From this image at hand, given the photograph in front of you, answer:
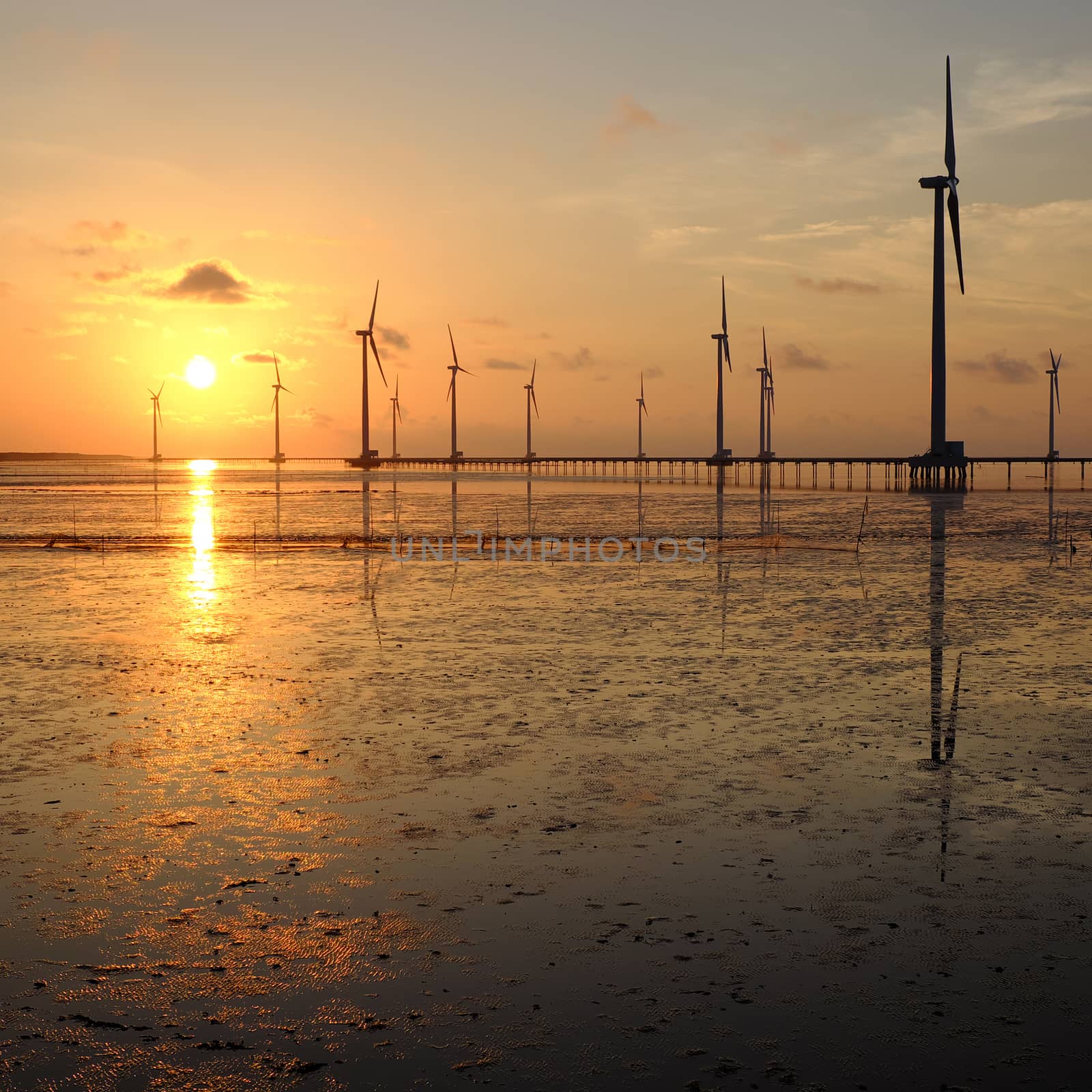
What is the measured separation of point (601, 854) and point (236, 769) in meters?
4.26

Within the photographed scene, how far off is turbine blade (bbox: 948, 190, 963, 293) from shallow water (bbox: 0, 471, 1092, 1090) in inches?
3496

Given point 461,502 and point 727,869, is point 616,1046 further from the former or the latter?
point 461,502

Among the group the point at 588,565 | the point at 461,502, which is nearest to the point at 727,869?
the point at 588,565

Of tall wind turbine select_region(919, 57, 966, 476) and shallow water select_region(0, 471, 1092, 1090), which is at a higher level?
tall wind turbine select_region(919, 57, 966, 476)

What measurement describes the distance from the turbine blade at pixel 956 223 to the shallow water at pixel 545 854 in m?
88.8

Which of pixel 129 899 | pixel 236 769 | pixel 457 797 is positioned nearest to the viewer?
pixel 129 899

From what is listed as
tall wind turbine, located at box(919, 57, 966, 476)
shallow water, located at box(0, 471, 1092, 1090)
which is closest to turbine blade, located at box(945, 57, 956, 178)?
tall wind turbine, located at box(919, 57, 966, 476)

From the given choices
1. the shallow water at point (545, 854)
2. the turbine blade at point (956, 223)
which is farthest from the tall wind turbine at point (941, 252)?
the shallow water at point (545, 854)

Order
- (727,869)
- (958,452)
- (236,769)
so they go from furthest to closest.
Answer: (958,452)
(236,769)
(727,869)

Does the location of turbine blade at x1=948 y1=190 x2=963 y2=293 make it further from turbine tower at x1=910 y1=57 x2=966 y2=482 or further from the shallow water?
the shallow water

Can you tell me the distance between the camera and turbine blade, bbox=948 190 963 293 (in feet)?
330

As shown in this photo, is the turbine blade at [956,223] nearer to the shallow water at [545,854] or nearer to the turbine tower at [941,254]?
the turbine tower at [941,254]

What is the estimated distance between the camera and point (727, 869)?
834cm

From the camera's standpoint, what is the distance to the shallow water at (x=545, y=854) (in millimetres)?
5895
